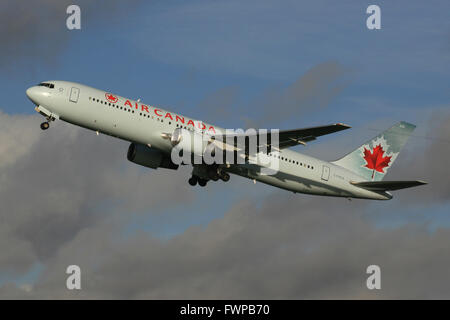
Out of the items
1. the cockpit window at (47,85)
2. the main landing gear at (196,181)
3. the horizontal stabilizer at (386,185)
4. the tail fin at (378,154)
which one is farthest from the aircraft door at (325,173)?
the cockpit window at (47,85)

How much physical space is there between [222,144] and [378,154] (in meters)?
17.2

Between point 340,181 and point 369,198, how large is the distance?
3112mm

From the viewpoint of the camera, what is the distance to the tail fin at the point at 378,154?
5819 cm

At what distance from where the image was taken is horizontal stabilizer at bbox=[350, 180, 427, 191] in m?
51.4

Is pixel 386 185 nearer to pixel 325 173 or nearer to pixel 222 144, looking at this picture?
pixel 325 173

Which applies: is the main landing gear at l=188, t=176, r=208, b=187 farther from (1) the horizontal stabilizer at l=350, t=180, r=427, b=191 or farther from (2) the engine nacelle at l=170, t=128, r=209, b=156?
(1) the horizontal stabilizer at l=350, t=180, r=427, b=191

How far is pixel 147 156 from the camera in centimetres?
5428

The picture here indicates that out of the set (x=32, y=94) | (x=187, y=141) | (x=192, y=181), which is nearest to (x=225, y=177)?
(x=192, y=181)

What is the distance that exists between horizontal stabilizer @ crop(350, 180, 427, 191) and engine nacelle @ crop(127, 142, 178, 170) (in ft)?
53.1

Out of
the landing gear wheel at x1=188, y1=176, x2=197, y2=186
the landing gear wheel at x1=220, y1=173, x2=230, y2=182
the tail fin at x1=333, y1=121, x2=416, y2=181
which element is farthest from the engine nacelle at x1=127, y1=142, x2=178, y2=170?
the tail fin at x1=333, y1=121, x2=416, y2=181

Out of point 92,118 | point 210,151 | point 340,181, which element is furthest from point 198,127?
point 340,181

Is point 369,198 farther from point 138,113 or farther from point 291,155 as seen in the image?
point 138,113
